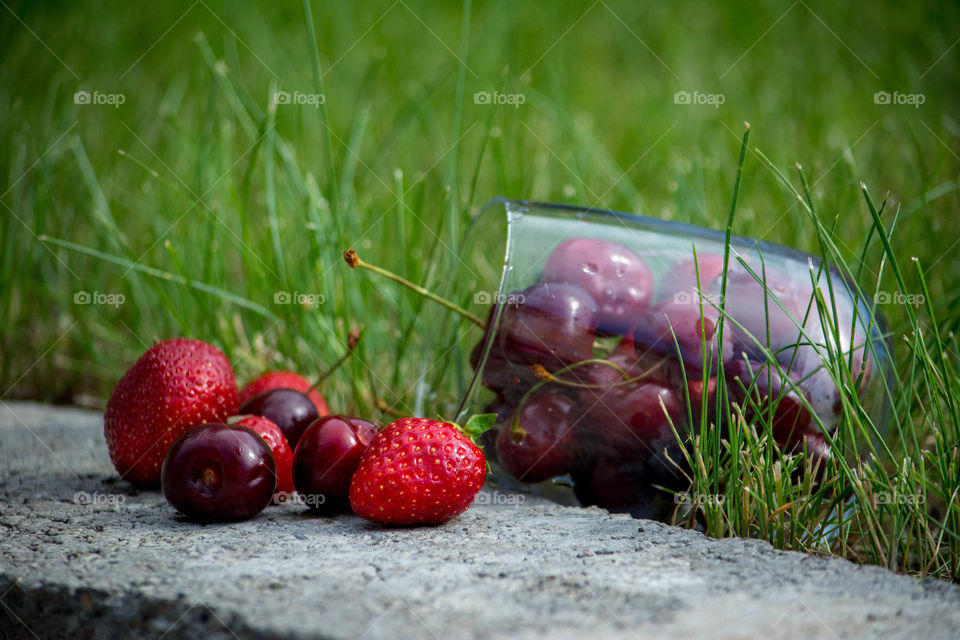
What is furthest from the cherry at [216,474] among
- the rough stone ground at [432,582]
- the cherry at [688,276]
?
the cherry at [688,276]

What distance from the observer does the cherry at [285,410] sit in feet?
4.62

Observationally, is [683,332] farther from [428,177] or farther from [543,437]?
[428,177]

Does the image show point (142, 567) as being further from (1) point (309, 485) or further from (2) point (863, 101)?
(2) point (863, 101)

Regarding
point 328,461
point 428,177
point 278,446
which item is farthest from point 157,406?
point 428,177

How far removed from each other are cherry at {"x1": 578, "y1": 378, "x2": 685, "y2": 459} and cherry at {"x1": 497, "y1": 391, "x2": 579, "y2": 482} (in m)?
0.03

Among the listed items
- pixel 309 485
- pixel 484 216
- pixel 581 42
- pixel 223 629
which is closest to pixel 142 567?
pixel 223 629

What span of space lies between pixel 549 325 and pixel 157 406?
0.61 m

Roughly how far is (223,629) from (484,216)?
98 cm

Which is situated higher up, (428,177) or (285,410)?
(428,177)

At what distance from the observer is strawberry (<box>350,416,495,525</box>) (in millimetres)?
1152

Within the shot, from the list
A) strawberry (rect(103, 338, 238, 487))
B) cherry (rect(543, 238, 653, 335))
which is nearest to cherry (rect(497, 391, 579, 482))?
cherry (rect(543, 238, 653, 335))

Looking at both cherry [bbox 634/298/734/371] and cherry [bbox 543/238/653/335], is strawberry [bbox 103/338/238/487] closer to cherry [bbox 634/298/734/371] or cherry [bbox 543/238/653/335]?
cherry [bbox 543/238/653/335]

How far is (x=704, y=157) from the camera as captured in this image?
256 centimetres

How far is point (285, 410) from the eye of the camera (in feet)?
4.64
